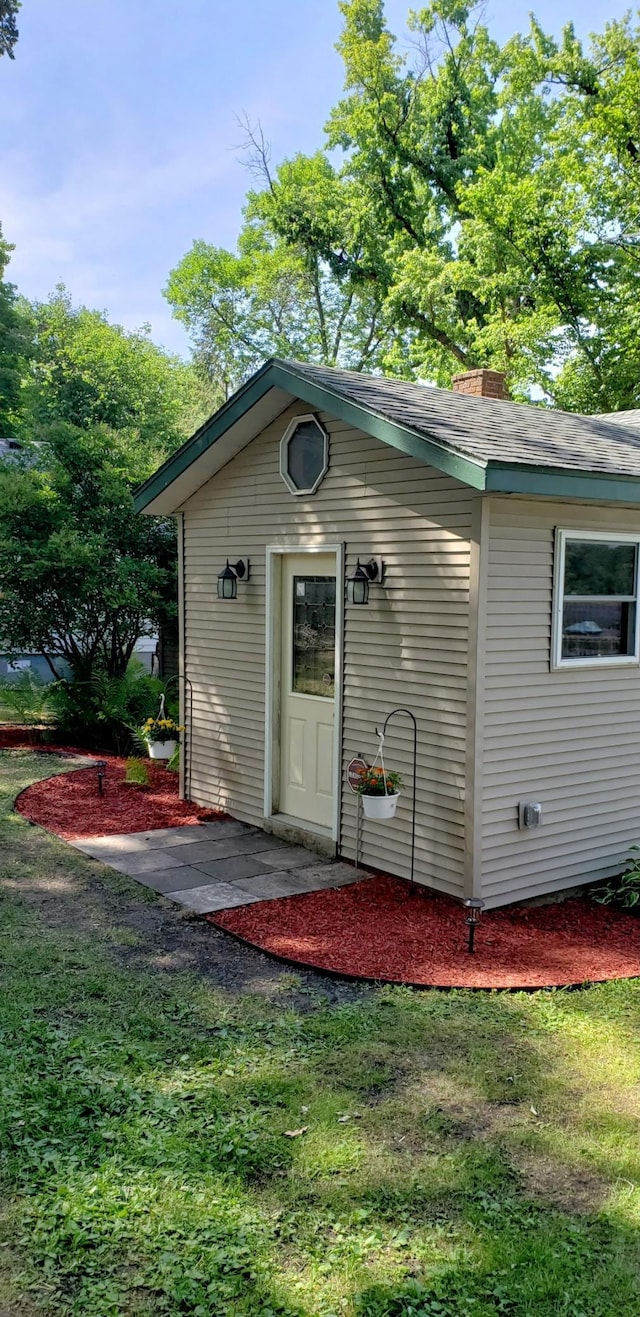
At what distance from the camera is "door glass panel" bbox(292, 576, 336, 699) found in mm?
7078

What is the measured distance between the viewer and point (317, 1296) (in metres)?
2.50

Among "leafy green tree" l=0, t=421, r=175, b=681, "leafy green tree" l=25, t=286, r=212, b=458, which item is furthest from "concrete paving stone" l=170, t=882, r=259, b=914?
"leafy green tree" l=25, t=286, r=212, b=458

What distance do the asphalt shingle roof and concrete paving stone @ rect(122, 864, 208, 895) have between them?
3.43 meters

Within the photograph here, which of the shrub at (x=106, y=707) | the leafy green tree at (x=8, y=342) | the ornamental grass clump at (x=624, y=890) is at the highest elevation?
the leafy green tree at (x=8, y=342)

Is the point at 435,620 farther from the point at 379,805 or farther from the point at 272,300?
the point at 272,300

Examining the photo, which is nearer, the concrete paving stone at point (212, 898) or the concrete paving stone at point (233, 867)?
the concrete paving stone at point (212, 898)

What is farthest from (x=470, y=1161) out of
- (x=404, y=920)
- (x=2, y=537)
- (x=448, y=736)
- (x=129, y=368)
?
(x=129, y=368)

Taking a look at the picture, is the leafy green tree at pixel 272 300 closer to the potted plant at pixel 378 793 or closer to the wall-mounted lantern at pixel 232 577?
the wall-mounted lantern at pixel 232 577

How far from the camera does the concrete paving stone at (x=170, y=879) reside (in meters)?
6.18

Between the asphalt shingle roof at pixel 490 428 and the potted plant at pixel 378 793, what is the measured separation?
82.2 inches

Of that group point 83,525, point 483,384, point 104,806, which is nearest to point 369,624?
point 104,806

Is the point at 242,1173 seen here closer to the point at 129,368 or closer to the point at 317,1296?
the point at 317,1296

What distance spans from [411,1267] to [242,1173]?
0.68 metres

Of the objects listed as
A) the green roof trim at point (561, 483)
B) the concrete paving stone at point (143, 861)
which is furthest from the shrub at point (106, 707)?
the green roof trim at point (561, 483)
